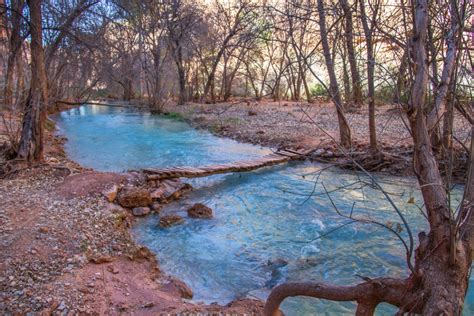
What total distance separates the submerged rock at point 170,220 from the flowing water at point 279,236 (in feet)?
0.36

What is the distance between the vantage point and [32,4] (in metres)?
6.68

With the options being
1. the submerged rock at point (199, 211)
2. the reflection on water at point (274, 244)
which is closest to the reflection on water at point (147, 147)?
the reflection on water at point (274, 244)

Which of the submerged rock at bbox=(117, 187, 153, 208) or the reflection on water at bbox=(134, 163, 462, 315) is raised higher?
the submerged rock at bbox=(117, 187, 153, 208)

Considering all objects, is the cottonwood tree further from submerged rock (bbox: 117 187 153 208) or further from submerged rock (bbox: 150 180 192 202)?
submerged rock (bbox: 150 180 192 202)

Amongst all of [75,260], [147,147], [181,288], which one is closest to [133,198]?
[75,260]

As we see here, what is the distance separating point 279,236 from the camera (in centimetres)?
563

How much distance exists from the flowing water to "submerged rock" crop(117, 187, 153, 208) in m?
0.35

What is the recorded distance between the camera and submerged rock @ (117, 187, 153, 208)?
21.3ft

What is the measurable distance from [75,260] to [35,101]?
3.87 metres

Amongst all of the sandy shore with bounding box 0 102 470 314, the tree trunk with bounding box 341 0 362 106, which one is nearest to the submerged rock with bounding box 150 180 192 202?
the sandy shore with bounding box 0 102 470 314

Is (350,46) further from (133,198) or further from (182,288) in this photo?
(133,198)

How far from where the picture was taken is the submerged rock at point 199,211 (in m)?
6.32

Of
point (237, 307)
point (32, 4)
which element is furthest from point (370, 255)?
point (32, 4)

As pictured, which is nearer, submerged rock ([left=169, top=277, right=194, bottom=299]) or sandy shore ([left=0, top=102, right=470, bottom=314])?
sandy shore ([left=0, top=102, right=470, bottom=314])
